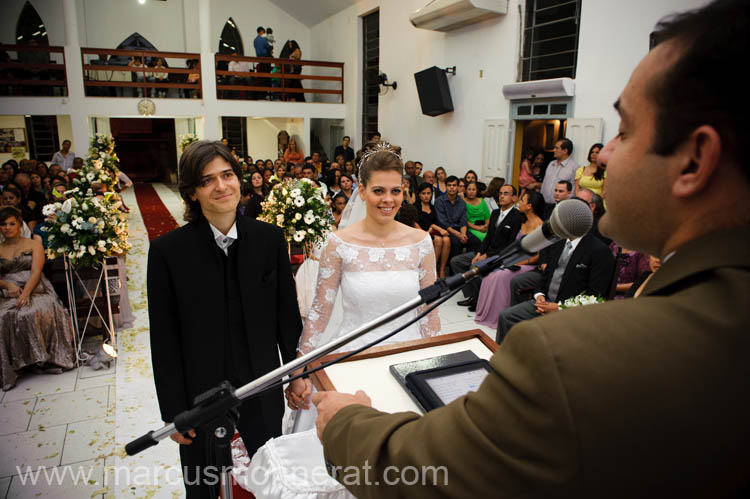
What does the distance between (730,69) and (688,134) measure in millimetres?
84

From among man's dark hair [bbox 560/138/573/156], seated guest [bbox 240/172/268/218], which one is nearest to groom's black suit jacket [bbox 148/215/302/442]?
seated guest [bbox 240/172/268/218]

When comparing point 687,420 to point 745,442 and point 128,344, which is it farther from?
point 128,344

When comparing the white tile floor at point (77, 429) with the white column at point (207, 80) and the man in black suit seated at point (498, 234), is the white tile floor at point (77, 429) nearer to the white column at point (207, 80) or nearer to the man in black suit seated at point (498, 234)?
the man in black suit seated at point (498, 234)

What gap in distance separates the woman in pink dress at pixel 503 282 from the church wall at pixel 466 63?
88.5 inches

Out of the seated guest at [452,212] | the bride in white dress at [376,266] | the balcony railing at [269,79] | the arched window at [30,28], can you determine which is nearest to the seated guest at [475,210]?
the seated guest at [452,212]

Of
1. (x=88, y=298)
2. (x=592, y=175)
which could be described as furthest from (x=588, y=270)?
(x=88, y=298)

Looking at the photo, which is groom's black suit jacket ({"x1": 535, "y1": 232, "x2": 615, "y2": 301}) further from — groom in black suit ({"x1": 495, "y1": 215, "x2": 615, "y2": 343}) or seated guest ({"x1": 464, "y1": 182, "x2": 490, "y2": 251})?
seated guest ({"x1": 464, "y1": 182, "x2": 490, "y2": 251})

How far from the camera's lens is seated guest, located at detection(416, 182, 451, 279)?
A: 23.3 ft

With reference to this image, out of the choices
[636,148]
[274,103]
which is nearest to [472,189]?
[636,148]

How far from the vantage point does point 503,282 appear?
5.55m

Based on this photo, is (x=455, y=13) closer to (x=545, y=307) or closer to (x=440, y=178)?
(x=440, y=178)

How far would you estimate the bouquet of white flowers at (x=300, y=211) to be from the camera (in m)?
4.84

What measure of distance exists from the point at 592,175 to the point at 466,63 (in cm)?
431

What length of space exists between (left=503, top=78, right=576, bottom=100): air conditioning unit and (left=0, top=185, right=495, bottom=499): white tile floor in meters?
6.73
